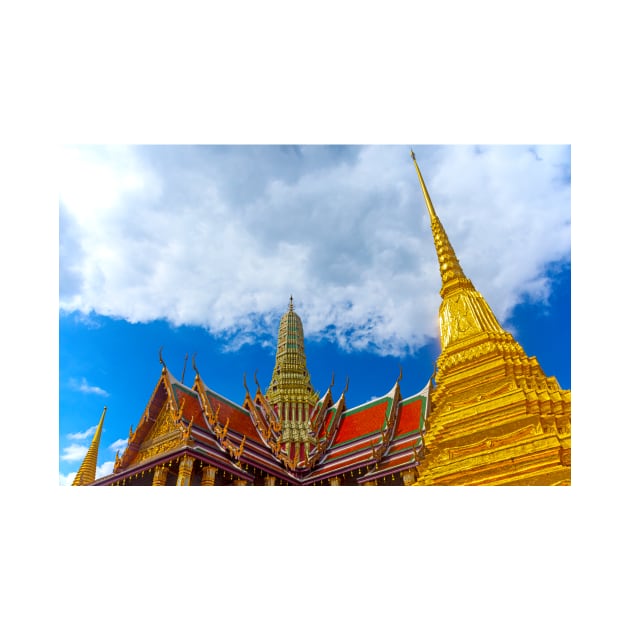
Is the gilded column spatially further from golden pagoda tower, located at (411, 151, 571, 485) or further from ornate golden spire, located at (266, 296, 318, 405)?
ornate golden spire, located at (266, 296, 318, 405)

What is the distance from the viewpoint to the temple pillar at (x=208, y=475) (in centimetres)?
956

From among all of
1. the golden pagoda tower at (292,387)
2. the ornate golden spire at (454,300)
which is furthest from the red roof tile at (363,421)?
the ornate golden spire at (454,300)

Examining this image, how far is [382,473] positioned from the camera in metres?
10.2

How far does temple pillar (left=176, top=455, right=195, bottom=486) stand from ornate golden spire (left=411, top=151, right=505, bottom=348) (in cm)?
614

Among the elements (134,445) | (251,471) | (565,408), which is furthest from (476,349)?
(134,445)

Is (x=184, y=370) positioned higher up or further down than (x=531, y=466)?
higher up

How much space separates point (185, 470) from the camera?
940 centimetres

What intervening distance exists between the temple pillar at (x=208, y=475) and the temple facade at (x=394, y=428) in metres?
0.03

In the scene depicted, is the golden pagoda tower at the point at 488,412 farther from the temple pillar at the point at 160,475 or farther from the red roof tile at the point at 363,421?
the temple pillar at the point at 160,475

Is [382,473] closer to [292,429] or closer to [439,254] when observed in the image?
[292,429]

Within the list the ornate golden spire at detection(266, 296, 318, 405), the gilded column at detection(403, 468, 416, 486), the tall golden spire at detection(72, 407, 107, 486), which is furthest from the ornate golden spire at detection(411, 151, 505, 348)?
the tall golden spire at detection(72, 407, 107, 486)

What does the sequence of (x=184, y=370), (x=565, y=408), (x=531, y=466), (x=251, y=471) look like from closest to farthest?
(x=531, y=466) < (x=565, y=408) < (x=251, y=471) < (x=184, y=370)

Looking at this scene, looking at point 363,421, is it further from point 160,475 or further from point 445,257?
point 160,475

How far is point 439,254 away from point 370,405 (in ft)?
14.4
